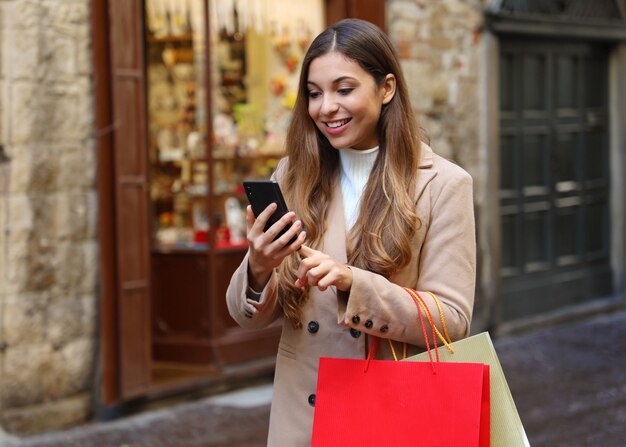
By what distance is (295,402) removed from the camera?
261 cm

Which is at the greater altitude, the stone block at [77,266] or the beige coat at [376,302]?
the beige coat at [376,302]

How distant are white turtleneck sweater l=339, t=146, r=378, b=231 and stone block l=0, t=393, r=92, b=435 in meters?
3.93

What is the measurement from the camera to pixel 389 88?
2.59m

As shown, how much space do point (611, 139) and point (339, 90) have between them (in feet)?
27.3

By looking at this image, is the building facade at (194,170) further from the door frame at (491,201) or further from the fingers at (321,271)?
the fingers at (321,271)

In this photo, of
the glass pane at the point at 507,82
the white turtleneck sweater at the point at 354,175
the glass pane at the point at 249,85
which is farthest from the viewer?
the glass pane at the point at 507,82

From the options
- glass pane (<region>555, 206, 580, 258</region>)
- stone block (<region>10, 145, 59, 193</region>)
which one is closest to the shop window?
stone block (<region>10, 145, 59, 193</region>)

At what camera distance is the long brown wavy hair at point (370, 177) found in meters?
2.49

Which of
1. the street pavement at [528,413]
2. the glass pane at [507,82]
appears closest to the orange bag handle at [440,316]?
the street pavement at [528,413]

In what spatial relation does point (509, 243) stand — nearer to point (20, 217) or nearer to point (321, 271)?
point (20, 217)

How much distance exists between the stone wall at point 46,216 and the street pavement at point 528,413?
0.28 m

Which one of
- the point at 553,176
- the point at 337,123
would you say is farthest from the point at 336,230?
the point at 553,176

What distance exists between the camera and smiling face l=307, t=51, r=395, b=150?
2500 millimetres

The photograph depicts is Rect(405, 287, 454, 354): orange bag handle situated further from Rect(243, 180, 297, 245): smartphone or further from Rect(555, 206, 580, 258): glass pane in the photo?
Rect(555, 206, 580, 258): glass pane
